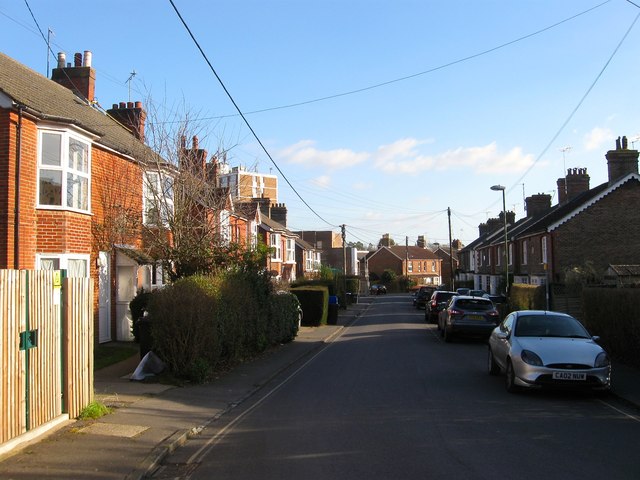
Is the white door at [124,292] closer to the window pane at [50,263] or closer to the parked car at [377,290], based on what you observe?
the window pane at [50,263]

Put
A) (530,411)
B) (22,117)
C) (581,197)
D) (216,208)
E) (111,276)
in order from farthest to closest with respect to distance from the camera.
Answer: (581,197) → (216,208) → (111,276) → (22,117) → (530,411)

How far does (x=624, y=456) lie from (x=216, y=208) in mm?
15099

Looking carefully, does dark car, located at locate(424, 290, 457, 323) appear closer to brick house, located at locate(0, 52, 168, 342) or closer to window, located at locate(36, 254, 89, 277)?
brick house, located at locate(0, 52, 168, 342)

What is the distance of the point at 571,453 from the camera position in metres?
6.66

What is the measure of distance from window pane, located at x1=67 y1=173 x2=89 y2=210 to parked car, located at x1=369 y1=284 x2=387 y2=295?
259 ft

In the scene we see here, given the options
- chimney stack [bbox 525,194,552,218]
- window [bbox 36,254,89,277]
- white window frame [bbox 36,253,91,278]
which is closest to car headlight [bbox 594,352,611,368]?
window [bbox 36,254,89,277]

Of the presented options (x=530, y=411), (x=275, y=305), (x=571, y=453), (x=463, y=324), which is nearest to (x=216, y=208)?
(x=275, y=305)

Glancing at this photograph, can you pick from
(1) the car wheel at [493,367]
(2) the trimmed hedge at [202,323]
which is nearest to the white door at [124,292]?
(2) the trimmed hedge at [202,323]

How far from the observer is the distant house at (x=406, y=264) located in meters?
105

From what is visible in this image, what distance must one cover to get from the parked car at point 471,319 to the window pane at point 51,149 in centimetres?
1329

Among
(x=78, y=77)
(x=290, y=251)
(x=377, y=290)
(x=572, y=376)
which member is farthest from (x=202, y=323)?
(x=377, y=290)

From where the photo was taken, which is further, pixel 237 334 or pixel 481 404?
pixel 237 334

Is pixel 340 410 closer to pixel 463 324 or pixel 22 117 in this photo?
pixel 22 117

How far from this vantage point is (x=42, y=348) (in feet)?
23.4
